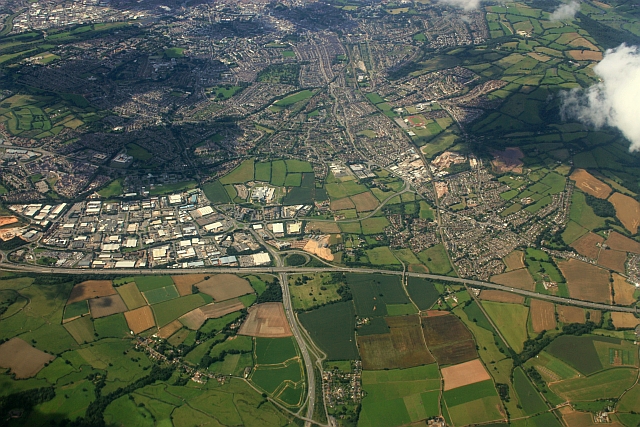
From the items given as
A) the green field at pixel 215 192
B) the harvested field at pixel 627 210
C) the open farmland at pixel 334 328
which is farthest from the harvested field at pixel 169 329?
the harvested field at pixel 627 210

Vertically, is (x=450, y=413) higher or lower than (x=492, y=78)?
lower

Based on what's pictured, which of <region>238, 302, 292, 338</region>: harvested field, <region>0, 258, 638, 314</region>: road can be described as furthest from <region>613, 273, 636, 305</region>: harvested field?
<region>238, 302, 292, 338</region>: harvested field

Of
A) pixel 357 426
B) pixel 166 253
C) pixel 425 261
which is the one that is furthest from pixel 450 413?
pixel 166 253

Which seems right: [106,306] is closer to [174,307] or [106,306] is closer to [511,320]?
Result: [174,307]

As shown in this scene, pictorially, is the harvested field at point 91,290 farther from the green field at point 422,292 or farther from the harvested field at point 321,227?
the green field at point 422,292


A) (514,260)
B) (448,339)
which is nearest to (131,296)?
(448,339)

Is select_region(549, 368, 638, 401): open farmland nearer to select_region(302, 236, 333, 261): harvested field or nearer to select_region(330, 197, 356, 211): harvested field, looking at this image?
select_region(302, 236, 333, 261): harvested field

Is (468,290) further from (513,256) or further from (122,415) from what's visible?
(122,415)
